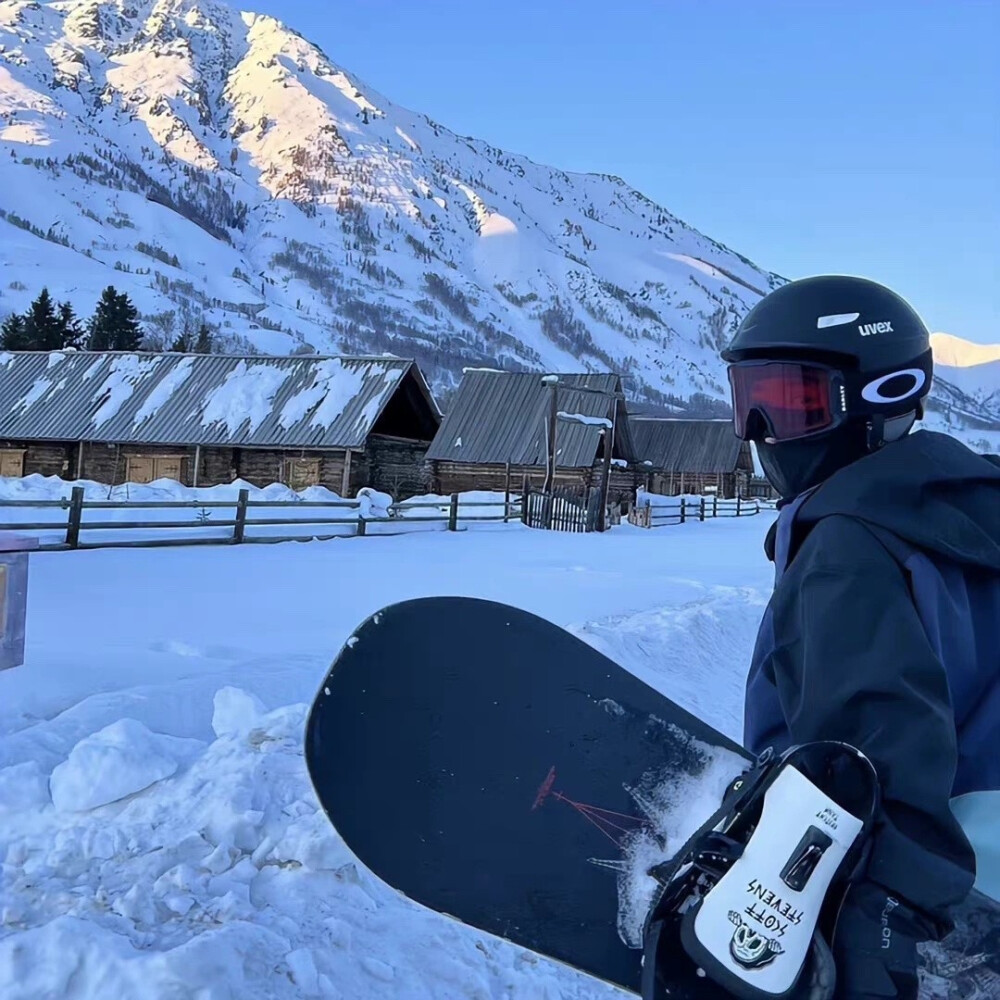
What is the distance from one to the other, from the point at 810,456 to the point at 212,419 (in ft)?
88.4

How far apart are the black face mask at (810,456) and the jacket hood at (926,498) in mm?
130

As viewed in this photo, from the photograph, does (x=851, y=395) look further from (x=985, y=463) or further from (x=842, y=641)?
(x=842, y=641)

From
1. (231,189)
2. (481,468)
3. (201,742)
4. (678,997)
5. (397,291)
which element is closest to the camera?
(678,997)

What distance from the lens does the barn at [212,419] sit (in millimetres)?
25938

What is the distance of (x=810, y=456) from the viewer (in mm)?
1620

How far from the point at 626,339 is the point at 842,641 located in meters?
198

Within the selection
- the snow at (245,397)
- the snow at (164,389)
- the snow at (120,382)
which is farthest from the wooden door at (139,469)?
the snow at (245,397)

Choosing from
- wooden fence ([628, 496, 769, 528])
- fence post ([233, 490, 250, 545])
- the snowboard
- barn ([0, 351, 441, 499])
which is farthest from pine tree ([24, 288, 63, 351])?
the snowboard

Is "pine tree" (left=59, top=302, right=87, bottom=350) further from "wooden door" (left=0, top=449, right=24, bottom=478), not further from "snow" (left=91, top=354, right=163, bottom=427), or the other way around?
"wooden door" (left=0, top=449, right=24, bottom=478)

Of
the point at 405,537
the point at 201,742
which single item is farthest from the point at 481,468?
the point at 201,742

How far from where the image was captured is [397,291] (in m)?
168

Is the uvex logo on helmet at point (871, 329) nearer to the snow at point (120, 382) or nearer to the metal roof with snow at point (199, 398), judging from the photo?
the metal roof with snow at point (199, 398)

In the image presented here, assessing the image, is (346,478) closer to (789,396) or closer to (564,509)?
(564,509)

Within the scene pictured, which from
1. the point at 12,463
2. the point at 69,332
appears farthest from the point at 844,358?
the point at 69,332
